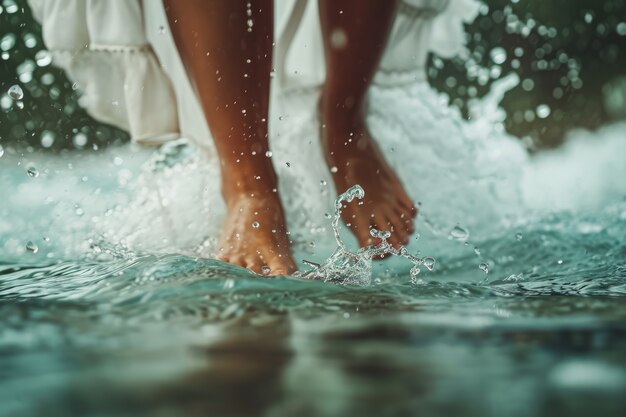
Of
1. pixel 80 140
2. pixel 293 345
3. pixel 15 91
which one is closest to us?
pixel 293 345

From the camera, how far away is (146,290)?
2.06 ft

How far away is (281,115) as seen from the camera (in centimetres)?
163

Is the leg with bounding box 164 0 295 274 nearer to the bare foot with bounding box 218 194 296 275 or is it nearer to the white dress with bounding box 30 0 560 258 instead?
the bare foot with bounding box 218 194 296 275

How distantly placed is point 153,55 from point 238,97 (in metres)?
0.36

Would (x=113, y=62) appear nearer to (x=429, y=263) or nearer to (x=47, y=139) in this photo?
(x=429, y=263)

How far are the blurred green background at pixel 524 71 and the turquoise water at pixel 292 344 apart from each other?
2.21 m

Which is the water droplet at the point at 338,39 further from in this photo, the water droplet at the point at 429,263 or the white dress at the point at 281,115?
the water droplet at the point at 429,263

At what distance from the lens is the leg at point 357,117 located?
126cm

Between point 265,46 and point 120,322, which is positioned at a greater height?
point 265,46

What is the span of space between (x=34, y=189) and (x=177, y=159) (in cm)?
46

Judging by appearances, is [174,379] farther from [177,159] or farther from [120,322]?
[177,159]

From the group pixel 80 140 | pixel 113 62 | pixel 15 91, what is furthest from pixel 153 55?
pixel 80 140

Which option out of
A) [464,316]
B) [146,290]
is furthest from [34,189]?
[464,316]

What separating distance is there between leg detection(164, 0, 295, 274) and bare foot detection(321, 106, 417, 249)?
0.58 ft
